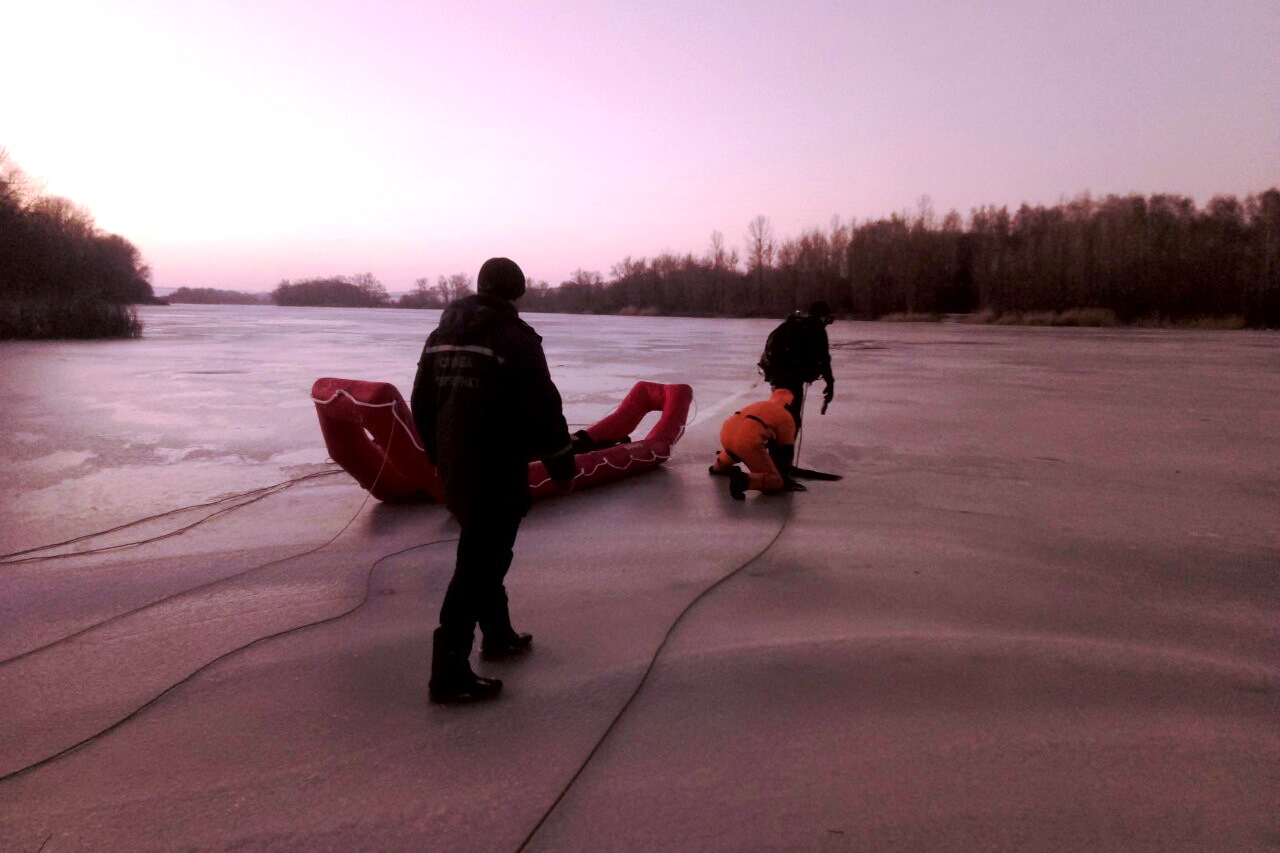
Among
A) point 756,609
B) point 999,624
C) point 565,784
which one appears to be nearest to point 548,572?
point 756,609

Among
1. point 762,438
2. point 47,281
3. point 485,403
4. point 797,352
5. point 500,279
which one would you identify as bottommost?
point 762,438

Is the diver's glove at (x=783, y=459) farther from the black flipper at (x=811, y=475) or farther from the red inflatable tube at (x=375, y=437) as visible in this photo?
the red inflatable tube at (x=375, y=437)

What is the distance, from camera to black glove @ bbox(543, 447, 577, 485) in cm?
325

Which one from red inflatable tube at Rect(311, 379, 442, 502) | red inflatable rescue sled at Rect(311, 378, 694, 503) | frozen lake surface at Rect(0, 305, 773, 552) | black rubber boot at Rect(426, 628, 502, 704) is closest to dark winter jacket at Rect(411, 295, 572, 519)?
black rubber boot at Rect(426, 628, 502, 704)

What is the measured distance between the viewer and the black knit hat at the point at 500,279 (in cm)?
317

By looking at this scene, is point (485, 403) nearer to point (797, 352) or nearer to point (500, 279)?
point (500, 279)

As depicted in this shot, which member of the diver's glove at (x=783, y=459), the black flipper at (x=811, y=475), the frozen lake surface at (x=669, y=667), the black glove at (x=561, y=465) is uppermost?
the black glove at (x=561, y=465)

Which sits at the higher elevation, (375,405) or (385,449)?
(375,405)

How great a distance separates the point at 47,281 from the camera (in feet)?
114

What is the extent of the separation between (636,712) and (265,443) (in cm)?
746

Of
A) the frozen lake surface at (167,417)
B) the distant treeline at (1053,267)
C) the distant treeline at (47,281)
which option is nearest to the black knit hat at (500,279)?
the frozen lake surface at (167,417)

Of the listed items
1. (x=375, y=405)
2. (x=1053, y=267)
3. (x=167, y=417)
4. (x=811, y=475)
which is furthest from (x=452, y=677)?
(x=1053, y=267)

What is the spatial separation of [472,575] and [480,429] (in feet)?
2.03

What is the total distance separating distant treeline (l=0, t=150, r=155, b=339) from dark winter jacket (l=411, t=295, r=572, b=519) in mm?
34999
